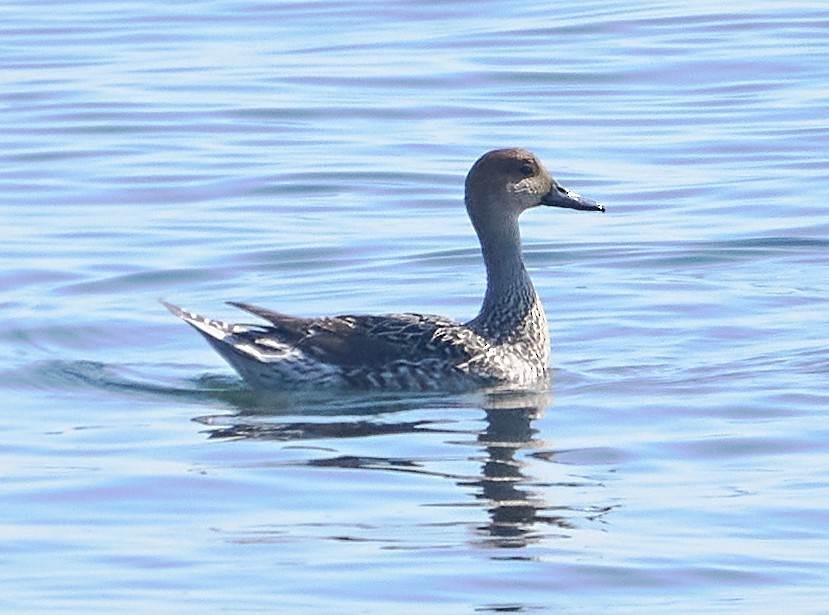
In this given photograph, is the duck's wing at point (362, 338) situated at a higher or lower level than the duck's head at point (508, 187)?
lower

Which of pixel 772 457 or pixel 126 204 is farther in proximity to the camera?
pixel 126 204

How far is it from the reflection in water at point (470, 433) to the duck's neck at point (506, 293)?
0.55 meters

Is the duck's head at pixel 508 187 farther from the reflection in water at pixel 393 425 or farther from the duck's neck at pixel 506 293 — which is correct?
the reflection in water at pixel 393 425

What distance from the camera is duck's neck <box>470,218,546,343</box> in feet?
41.7

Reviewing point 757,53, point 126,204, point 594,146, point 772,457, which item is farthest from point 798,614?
point 757,53

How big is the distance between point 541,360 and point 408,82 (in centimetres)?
992

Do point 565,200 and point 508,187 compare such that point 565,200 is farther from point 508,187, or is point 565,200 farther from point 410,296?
point 410,296

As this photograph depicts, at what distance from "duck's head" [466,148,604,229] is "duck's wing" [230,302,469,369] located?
928 mm

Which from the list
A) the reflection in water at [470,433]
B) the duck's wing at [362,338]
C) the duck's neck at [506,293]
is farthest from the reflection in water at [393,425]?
the duck's neck at [506,293]

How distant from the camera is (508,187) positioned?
13.0 meters

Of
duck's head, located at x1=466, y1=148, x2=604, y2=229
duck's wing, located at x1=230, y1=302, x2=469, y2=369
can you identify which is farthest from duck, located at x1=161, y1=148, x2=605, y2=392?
duck's head, located at x1=466, y1=148, x2=604, y2=229

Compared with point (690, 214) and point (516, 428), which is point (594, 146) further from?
point (516, 428)

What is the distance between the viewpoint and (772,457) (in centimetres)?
1056

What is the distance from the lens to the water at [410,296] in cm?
900
